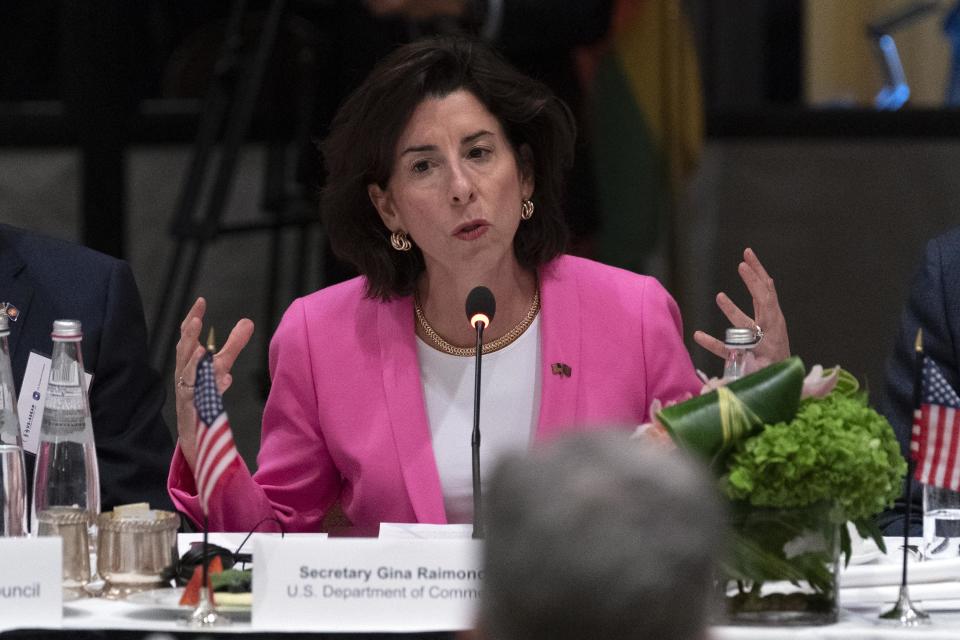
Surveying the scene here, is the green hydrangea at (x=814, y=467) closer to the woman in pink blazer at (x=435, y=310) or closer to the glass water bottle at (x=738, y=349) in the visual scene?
the glass water bottle at (x=738, y=349)

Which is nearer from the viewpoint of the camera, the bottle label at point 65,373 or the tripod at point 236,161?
the bottle label at point 65,373

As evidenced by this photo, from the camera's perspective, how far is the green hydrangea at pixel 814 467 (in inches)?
76.2

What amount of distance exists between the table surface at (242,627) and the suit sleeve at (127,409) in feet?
2.22

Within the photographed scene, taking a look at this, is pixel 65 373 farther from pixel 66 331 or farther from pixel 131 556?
pixel 131 556

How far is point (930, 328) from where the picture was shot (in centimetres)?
290

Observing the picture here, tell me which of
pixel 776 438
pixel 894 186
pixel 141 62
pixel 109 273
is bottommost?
pixel 776 438

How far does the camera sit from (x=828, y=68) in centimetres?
607

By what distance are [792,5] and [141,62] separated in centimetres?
248

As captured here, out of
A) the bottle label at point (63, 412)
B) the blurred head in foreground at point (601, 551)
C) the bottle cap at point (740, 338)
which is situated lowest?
the blurred head in foreground at point (601, 551)

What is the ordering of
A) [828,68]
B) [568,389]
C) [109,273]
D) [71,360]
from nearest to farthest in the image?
[71,360] → [568,389] → [109,273] → [828,68]

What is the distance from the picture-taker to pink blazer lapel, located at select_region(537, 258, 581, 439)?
2791mm

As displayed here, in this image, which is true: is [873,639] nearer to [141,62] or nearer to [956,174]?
[956,174]

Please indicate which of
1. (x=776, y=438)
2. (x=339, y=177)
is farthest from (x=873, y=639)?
(x=339, y=177)

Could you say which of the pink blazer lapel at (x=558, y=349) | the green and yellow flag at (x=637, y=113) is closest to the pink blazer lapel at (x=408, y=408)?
the pink blazer lapel at (x=558, y=349)
